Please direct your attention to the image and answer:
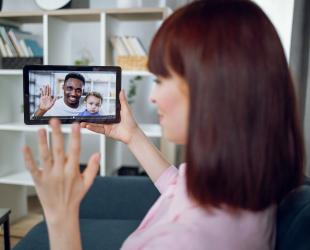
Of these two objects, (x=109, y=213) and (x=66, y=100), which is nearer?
(x=66, y=100)

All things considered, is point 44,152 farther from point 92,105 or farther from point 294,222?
point 294,222

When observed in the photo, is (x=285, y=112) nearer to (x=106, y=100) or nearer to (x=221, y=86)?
(x=221, y=86)

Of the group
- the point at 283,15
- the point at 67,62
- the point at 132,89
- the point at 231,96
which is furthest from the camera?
the point at 132,89

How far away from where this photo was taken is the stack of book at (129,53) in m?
1.86

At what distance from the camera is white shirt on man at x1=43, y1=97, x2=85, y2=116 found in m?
0.93

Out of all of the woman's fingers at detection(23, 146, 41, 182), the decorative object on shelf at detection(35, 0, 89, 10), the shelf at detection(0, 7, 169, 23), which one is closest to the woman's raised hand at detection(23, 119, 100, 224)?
the woman's fingers at detection(23, 146, 41, 182)

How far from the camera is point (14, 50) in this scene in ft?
6.58

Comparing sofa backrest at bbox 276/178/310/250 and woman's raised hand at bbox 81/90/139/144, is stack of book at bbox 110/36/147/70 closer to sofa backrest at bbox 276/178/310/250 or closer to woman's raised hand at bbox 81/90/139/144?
woman's raised hand at bbox 81/90/139/144

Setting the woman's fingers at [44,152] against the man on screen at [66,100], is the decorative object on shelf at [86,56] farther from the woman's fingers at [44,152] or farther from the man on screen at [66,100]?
the woman's fingers at [44,152]

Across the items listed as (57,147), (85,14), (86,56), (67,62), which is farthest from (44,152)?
(86,56)

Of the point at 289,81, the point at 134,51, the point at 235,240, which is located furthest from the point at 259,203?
the point at 134,51

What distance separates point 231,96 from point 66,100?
0.57m


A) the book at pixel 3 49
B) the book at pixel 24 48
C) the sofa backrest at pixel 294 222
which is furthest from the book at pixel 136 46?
the sofa backrest at pixel 294 222

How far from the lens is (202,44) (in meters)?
0.52
